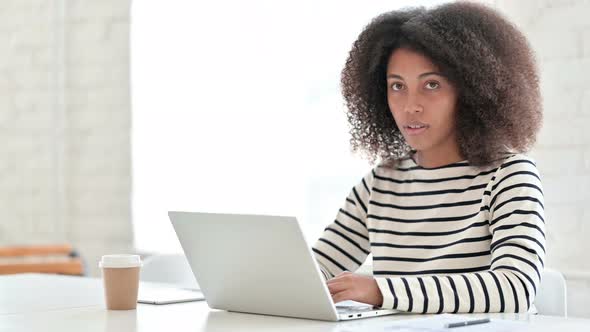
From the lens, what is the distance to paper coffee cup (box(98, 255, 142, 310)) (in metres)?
1.54

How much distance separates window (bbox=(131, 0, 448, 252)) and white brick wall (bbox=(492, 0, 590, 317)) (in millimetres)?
512

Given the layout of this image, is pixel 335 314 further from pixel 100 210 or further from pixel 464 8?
pixel 100 210

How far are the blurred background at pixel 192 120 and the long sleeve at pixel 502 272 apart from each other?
0.65 m

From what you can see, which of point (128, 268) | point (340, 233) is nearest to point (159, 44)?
point (340, 233)

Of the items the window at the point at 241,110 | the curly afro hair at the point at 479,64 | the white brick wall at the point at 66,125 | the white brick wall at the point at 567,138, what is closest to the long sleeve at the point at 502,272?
the curly afro hair at the point at 479,64

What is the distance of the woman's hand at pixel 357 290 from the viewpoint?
1.45m

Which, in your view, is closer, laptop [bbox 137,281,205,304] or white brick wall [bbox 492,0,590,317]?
laptop [bbox 137,281,205,304]

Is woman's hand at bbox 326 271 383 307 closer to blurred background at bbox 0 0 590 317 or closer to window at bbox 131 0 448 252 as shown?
blurred background at bbox 0 0 590 317

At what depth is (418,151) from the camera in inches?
77.5

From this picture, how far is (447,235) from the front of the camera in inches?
70.5

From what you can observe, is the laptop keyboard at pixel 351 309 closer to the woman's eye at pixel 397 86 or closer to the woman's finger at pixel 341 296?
the woman's finger at pixel 341 296

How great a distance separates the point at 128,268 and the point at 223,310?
0.56 ft

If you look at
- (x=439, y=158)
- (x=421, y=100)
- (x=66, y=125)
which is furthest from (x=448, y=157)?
(x=66, y=125)

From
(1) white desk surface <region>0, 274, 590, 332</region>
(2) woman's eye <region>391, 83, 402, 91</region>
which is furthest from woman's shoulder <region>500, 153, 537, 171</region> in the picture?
(1) white desk surface <region>0, 274, 590, 332</region>
